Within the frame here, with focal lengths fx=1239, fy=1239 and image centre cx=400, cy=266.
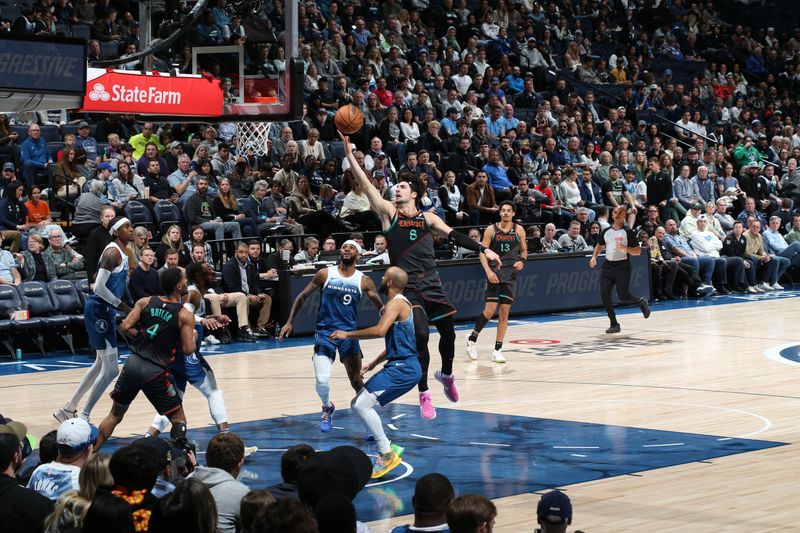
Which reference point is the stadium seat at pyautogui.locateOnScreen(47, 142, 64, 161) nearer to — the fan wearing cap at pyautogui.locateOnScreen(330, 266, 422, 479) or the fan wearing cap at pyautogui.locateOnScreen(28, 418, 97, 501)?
the fan wearing cap at pyautogui.locateOnScreen(330, 266, 422, 479)

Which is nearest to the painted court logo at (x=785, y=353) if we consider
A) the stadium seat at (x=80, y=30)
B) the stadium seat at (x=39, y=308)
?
the stadium seat at (x=39, y=308)

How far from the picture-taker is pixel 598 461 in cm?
988

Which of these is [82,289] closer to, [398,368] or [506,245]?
[506,245]

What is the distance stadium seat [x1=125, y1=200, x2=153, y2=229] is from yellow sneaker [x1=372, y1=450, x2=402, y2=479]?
33.0ft

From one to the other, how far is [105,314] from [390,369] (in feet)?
10.4

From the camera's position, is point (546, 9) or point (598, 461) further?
point (546, 9)

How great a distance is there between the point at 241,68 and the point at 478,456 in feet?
21.2

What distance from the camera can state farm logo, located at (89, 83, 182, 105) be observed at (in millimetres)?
12305

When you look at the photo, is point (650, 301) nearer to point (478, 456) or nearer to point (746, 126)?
point (746, 126)

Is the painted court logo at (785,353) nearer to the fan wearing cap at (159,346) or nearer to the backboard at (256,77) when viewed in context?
the backboard at (256,77)

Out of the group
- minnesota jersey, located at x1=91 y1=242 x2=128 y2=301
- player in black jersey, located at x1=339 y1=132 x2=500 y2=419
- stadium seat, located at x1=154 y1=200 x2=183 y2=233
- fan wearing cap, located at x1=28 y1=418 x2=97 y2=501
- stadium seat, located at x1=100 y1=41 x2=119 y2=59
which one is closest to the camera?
fan wearing cap, located at x1=28 y1=418 x2=97 y2=501

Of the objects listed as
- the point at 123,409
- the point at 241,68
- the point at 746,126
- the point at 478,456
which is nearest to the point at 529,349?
the point at 241,68

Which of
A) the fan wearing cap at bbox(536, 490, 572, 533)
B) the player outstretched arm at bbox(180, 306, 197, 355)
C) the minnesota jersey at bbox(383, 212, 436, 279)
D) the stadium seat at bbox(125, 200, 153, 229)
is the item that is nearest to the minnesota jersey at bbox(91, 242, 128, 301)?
the player outstretched arm at bbox(180, 306, 197, 355)

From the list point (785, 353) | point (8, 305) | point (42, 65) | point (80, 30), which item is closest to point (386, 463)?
point (42, 65)
